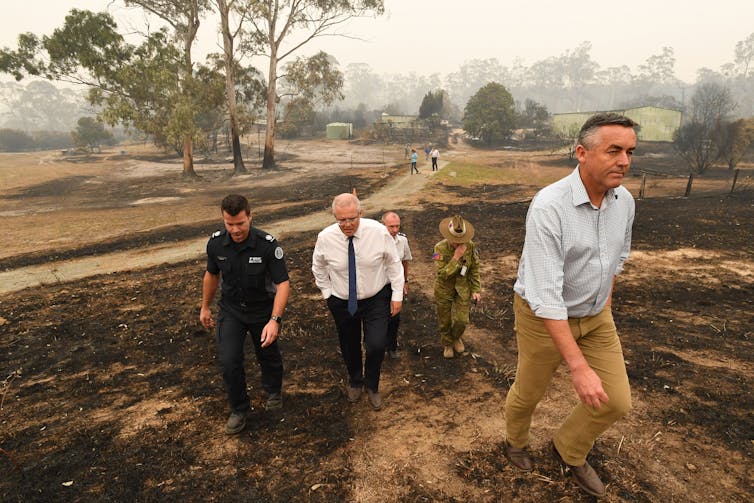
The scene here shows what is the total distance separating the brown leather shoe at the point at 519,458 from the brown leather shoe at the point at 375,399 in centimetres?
123

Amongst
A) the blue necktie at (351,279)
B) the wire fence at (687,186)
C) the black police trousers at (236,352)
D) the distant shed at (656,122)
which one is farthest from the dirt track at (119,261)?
the distant shed at (656,122)

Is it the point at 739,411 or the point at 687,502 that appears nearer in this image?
the point at 687,502

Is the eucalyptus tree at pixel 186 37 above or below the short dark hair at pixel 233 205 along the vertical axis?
above

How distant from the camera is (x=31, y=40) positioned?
22.2 metres

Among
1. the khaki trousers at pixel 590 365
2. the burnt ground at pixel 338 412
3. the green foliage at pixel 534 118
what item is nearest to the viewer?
the khaki trousers at pixel 590 365

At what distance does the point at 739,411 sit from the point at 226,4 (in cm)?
3052

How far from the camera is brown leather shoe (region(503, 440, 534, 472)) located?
2.93m

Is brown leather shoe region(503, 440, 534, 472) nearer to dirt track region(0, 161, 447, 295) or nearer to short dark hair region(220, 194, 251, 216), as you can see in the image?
short dark hair region(220, 194, 251, 216)

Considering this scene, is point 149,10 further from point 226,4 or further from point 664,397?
point 664,397

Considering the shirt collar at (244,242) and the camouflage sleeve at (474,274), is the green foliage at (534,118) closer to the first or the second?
the camouflage sleeve at (474,274)

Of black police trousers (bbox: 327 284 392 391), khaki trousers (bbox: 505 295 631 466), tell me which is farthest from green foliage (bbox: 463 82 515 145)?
khaki trousers (bbox: 505 295 631 466)

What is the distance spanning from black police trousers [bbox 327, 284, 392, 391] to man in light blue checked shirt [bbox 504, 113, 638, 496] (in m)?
1.33

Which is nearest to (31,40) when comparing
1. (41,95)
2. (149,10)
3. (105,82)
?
(105,82)

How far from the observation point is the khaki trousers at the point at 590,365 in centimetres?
235
